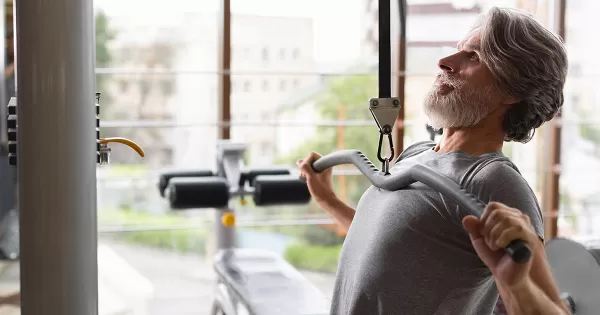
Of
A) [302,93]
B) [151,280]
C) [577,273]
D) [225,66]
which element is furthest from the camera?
[302,93]

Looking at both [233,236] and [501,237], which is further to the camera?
[233,236]

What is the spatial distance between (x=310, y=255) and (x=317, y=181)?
12.6 ft

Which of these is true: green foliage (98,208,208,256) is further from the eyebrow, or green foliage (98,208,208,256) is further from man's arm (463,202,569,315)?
man's arm (463,202,569,315)

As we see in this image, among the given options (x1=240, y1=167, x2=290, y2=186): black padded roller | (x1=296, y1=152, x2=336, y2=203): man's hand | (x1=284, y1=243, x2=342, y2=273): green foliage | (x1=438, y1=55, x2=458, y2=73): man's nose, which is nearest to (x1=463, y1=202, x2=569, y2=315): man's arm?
(x1=438, y1=55, x2=458, y2=73): man's nose

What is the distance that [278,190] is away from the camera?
248 centimetres

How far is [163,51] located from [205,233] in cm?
141

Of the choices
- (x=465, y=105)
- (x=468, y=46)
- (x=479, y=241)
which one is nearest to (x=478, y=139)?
(x=465, y=105)

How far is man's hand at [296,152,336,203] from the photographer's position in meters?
1.72

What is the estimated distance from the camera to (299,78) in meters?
5.12

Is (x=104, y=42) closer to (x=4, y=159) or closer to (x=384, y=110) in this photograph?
(x=4, y=159)

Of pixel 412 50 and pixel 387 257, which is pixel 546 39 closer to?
pixel 387 257

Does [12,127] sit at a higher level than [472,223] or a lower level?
higher

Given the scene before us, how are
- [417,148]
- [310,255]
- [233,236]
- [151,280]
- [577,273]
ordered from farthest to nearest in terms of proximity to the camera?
[310,255] → [151,280] → [233,236] → [577,273] → [417,148]

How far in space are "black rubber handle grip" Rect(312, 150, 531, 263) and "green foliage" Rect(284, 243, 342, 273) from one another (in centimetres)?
389
